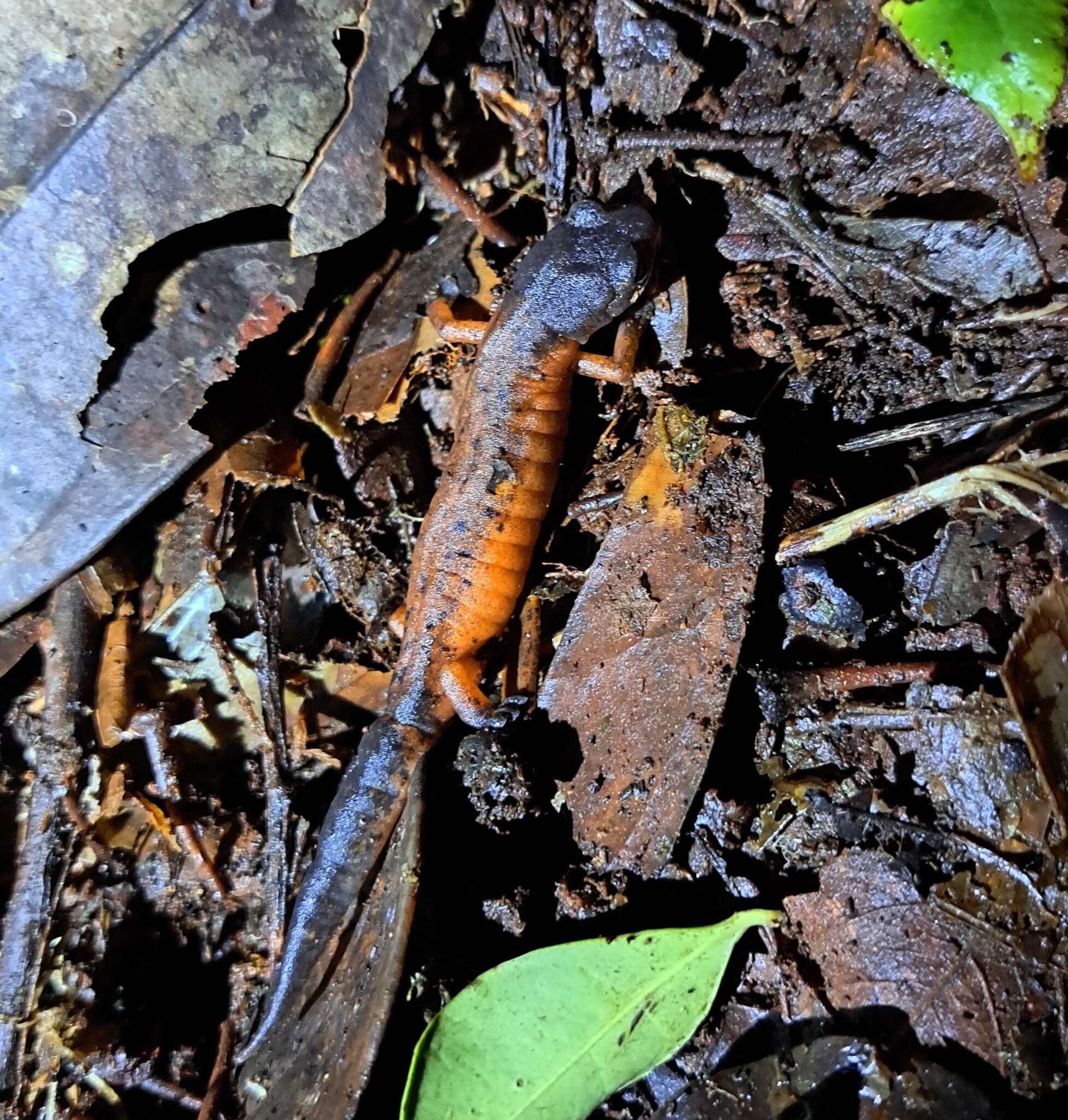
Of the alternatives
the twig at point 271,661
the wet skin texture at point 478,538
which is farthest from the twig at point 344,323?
the twig at point 271,661

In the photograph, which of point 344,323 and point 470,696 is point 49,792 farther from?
point 344,323

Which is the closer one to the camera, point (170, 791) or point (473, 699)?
point (473, 699)

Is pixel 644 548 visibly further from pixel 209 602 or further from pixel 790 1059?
pixel 209 602

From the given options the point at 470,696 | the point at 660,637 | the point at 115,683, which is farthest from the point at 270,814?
the point at 660,637

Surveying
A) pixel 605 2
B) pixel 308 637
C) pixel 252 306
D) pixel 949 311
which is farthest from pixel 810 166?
→ pixel 308 637

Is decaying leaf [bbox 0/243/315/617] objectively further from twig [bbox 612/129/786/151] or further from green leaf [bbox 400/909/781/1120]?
green leaf [bbox 400/909/781/1120]

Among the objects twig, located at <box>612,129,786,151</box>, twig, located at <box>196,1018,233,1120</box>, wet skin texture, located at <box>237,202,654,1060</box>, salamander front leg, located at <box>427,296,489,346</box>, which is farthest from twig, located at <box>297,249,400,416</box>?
twig, located at <box>196,1018,233,1120</box>
